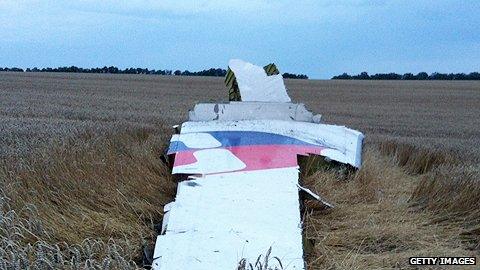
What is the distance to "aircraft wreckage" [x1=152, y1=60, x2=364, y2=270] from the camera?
128 inches

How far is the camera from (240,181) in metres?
4.32

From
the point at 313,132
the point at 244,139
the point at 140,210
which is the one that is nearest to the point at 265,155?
the point at 244,139

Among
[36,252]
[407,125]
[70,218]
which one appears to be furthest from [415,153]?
[407,125]

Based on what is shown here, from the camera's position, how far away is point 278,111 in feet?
22.3

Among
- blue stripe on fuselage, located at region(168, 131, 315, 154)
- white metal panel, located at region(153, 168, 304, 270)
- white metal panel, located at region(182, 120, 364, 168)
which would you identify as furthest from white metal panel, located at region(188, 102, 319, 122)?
white metal panel, located at region(153, 168, 304, 270)

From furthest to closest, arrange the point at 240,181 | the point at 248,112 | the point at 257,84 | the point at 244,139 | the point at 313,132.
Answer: the point at 257,84
the point at 248,112
the point at 313,132
the point at 244,139
the point at 240,181

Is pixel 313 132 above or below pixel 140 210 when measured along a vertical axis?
above

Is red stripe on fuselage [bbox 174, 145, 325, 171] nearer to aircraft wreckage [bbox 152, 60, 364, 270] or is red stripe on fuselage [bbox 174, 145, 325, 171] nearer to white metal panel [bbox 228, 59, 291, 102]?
aircraft wreckage [bbox 152, 60, 364, 270]

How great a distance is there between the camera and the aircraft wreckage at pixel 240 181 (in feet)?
10.7

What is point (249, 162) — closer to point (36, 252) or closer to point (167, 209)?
point (167, 209)

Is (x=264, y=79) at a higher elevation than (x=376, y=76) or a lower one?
lower

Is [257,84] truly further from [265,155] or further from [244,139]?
[265,155]

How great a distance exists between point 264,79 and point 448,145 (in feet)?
11.6

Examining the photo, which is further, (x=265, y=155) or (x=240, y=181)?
(x=265, y=155)
